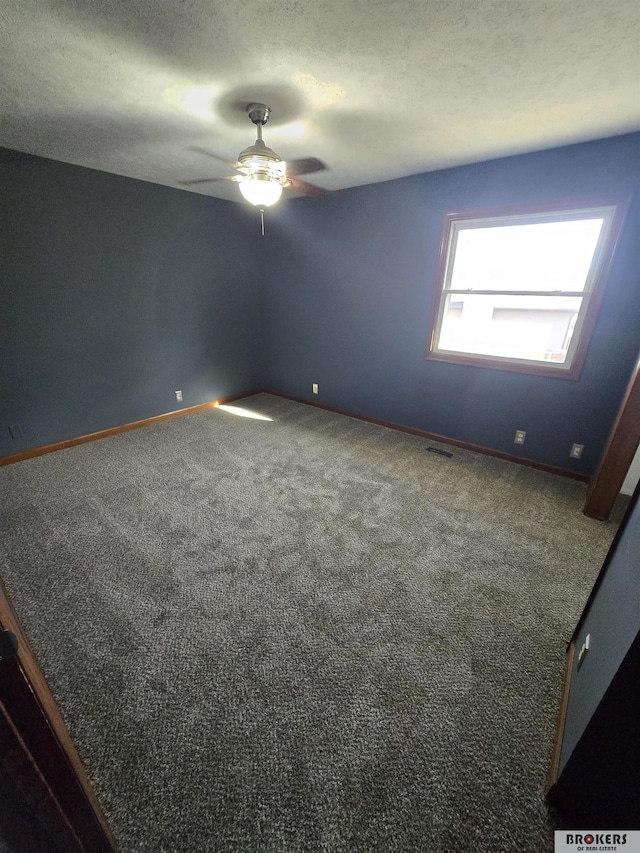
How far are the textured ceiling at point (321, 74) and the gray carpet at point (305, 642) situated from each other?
7.81 ft

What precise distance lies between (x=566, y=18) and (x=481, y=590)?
2420mm

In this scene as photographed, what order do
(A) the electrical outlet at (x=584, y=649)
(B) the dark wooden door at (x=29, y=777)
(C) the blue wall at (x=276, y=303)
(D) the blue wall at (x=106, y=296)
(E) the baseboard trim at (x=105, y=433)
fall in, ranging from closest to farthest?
(B) the dark wooden door at (x=29, y=777), (A) the electrical outlet at (x=584, y=649), (C) the blue wall at (x=276, y=303), (D) the blue wall at (x=106, y=296), (E) the baseboard trim at (x=105, y=433)

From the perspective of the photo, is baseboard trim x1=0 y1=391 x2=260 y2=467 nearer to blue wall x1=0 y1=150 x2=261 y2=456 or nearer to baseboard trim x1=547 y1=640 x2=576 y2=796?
blue wall x1=0 y1=150 x2=261 y2=456

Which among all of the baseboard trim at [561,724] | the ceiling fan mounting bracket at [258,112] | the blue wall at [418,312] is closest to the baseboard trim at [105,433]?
the blue wall at [418,312]

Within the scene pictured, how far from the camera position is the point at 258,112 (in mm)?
1788

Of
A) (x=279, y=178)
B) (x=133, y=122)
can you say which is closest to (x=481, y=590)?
(x=279, y=178)

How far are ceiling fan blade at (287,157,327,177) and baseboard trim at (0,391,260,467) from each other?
268 cm

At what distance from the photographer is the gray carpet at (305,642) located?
0.98 metres

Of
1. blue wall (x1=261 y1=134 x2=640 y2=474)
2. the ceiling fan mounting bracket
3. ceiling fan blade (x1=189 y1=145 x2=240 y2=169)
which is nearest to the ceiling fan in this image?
the ceiling fan mounting bracket

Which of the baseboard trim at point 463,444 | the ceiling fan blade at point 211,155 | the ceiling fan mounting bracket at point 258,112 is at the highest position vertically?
the ceiling fan blade at point 211,155

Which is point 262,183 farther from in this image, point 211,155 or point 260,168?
point 211,155

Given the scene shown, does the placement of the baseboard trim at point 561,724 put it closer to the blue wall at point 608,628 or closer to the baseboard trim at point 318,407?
the blue wall at point 608,628

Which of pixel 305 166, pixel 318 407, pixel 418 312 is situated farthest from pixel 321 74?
pixel 318 407

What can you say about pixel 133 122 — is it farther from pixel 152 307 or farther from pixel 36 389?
pixel 36 389
